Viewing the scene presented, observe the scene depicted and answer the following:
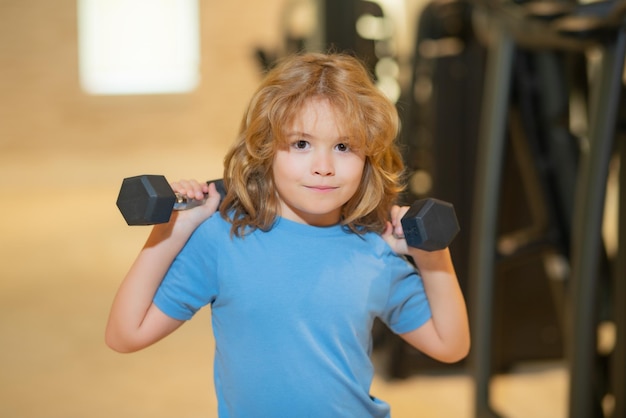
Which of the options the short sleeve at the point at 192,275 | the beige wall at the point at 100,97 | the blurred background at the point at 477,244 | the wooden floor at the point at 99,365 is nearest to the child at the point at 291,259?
the short sleeve at the point at 192,275

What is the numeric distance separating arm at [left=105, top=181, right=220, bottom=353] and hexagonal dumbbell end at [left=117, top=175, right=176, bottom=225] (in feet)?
0.15

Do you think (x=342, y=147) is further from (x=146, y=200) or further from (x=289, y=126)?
(x=146, y=200)

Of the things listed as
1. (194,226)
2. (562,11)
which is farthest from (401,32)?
(194,226)

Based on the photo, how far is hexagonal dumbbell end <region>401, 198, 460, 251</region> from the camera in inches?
28.1

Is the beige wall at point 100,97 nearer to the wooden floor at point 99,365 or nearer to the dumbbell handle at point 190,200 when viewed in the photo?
the wooden floor at point 99,365

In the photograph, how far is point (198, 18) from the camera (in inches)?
281

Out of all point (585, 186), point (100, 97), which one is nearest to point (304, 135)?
point (585, 186)

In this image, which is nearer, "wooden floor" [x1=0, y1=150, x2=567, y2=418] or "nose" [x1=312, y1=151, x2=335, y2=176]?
"nose" [x1=312, y1=151, x2=335, y2=176]

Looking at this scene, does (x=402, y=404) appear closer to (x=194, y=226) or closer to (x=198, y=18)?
(x=194, y=226)

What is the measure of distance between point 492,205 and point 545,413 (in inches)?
28.1

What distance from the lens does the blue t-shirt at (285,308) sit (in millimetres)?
718

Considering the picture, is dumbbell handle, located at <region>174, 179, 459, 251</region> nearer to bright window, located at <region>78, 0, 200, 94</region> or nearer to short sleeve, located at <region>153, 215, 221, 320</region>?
short sleeve, located at <region>153, 215, 221, 320</region>

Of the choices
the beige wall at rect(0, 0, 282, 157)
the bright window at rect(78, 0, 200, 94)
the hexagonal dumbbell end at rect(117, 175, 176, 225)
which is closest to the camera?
the hexagonal dumbbell end at rect(117, 175, 176, 225)

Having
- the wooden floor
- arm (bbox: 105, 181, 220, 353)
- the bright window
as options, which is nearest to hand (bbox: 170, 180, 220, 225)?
arm (bbox: 105, 181, 220, 353)
